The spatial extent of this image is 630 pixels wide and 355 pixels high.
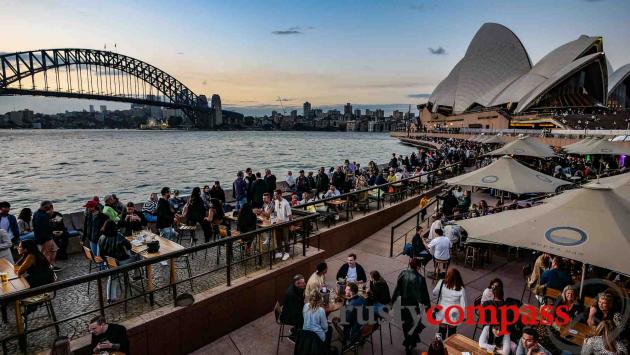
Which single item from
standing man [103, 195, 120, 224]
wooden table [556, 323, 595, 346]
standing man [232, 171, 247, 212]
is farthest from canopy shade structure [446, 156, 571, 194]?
standing man [103, 195, 120, 224]

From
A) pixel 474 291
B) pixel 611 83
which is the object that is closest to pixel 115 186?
pixel 474 291

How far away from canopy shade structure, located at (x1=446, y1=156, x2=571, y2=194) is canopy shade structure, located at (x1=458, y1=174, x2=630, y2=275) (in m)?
4.16

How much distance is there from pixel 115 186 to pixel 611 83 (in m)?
91.9

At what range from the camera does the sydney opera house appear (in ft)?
184

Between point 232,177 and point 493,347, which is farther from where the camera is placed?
point 232,177

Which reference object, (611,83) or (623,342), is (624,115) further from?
(623,342)

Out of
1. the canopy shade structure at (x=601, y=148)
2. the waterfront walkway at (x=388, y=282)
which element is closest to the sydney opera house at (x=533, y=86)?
the canopy shade structure at (x=601, y=148)

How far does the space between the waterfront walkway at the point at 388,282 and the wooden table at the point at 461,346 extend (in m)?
1.08

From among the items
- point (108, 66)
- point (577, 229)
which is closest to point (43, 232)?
point (577, 229)

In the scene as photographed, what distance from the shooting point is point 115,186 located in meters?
33.6

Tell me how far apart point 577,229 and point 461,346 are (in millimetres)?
2202

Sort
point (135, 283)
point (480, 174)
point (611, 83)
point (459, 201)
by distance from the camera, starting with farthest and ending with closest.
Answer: point (611, 83)
point (459, 201)
point (480, 174)
point (135, 283)

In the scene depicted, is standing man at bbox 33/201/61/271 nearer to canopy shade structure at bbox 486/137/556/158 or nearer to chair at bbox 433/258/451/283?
chair at bbox 433/258/451/283

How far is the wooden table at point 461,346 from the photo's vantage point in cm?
426
